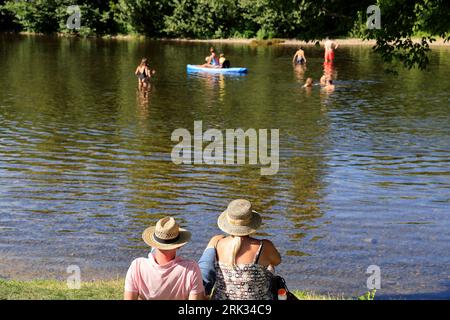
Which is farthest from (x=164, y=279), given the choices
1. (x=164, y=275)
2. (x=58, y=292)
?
(x=58, y=292)

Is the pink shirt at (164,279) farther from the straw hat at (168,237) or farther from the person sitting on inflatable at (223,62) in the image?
the person sitting on inflatable at (223,62)

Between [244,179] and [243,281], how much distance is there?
11983 millimetres

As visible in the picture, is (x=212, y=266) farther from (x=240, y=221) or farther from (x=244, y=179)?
(x=244, y=179)

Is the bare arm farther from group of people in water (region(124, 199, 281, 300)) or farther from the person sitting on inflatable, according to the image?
the person sitting on inflatable

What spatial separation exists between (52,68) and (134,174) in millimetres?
31853

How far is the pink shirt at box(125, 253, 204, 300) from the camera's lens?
7.50 m

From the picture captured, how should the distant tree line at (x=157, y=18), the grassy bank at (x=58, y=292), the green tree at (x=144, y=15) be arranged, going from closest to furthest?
the grassy bank at (x=58, y=292)
the distant tree line at (x=157, y=18)
the green tree at (x=144, y=15)

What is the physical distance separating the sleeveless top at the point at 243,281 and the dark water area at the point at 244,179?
15.4 feet

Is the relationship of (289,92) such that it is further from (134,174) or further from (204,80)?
(134,174)

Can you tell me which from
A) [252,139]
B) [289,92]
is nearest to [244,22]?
[289,92]

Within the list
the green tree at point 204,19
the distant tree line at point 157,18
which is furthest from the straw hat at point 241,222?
the green tree at point 204,19

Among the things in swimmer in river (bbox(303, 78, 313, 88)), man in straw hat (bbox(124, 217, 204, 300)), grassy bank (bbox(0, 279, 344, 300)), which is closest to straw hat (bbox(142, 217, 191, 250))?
man in straw hat (bbox(124, 217, 204, 300))

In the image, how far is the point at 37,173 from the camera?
2031 centimetres

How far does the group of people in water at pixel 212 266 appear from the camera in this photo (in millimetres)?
7496
